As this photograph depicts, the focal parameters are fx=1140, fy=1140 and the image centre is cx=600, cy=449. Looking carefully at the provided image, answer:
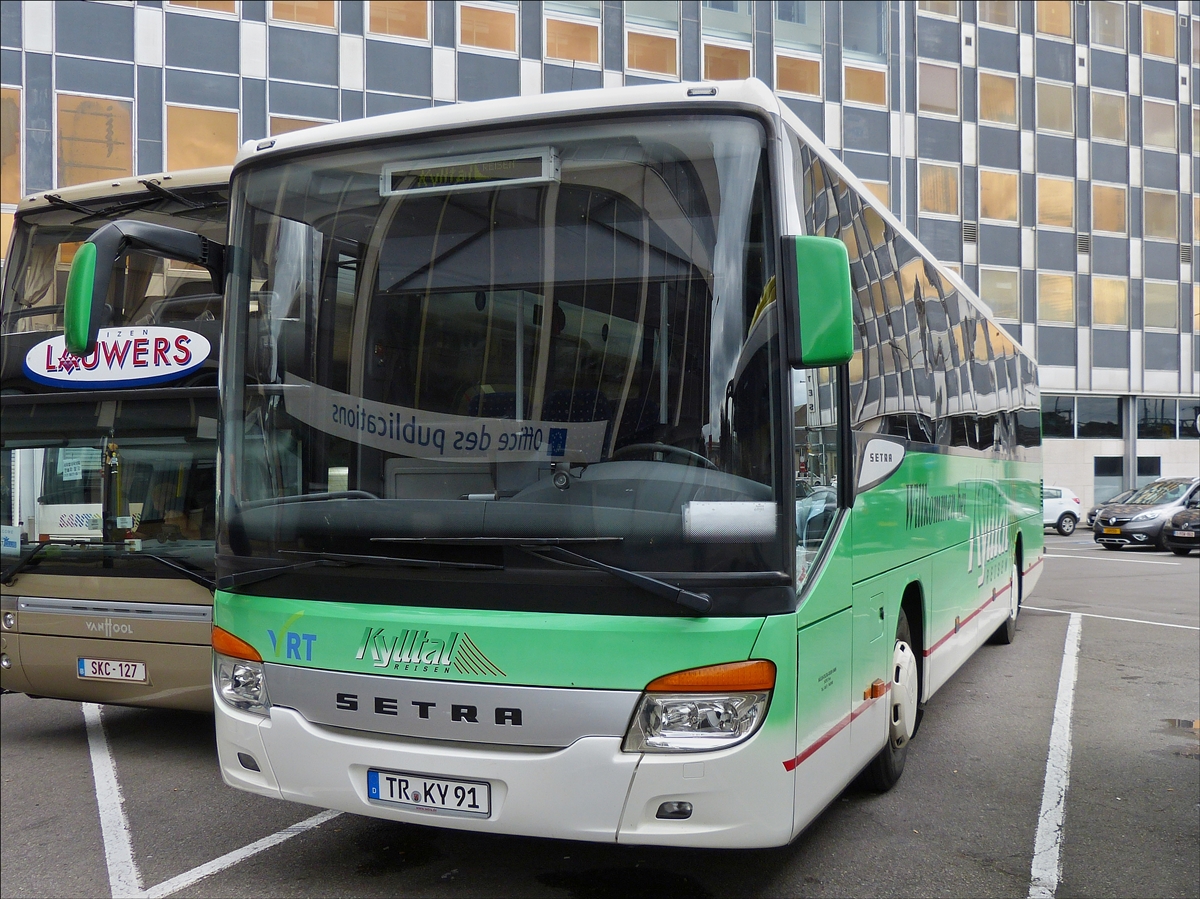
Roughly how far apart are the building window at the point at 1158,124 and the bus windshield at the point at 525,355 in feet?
134

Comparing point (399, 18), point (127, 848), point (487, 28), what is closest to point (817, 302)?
point (127, 848)

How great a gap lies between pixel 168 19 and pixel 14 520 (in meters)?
21.0

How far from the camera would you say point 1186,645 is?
35.8 feet

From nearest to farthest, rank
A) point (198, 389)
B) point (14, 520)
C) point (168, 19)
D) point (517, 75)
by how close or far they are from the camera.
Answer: point (198, 389) < point (14, 520) < point (168, 19) < point (517, 75)

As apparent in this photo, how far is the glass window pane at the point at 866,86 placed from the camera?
33219 millimetres

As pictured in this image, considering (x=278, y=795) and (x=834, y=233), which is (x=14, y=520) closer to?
(x=278, y=795)

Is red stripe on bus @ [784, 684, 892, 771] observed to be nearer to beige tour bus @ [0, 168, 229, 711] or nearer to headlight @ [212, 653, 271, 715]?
headlight @ [212, 653, 271, 715]

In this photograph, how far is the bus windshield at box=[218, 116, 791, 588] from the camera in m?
3.77

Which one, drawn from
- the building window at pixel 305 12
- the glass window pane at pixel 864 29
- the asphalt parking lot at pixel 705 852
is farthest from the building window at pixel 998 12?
the asphalt parking lot at pixel 705 852

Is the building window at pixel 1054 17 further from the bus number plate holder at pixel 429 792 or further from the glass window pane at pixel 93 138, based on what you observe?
the bus number plate holder at pixel 429 792

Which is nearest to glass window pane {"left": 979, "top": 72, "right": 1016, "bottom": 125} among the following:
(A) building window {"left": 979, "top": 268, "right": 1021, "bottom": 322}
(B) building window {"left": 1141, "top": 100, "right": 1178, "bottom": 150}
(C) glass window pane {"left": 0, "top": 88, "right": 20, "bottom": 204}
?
(A) building window {"left": 979, "top": 268, "right": 1021, "bottom": 322}

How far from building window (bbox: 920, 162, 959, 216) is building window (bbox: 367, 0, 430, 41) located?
16.4 m

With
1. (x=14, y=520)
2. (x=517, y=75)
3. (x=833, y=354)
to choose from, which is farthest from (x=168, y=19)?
(x=833, y=354)

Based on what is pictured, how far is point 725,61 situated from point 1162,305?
739 inches
